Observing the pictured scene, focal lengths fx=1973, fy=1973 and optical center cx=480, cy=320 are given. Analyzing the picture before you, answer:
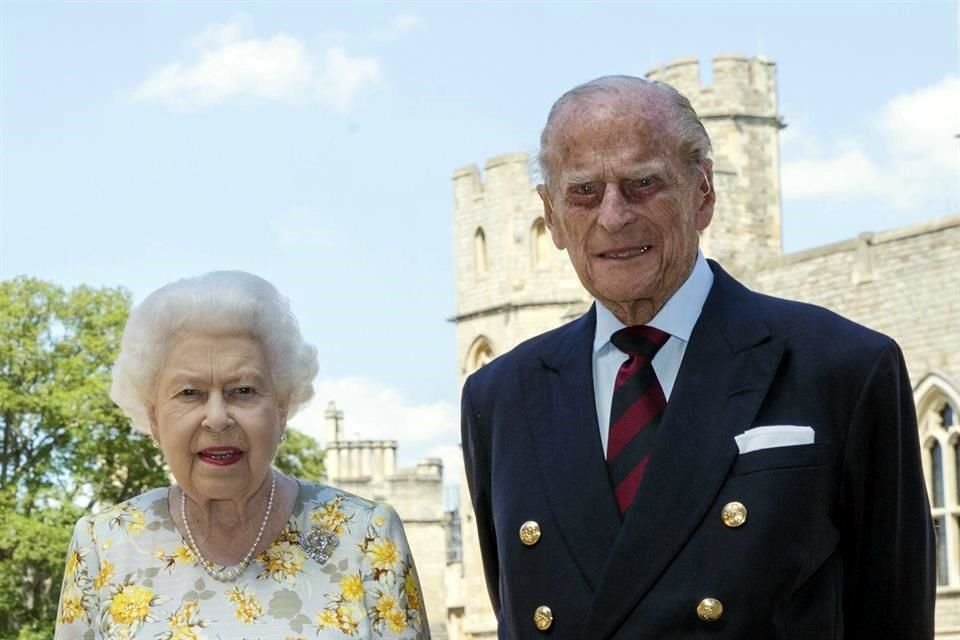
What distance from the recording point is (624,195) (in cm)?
421

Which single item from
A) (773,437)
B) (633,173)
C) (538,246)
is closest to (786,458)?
(773,437)

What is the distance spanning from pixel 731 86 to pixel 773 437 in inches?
1136

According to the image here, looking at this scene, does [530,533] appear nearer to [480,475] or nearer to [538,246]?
[480,475]

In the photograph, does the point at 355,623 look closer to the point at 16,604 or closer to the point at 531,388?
the point at 531,388

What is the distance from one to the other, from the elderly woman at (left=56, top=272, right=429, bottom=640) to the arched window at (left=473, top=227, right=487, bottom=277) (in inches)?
1373

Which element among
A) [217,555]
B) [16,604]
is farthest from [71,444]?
[217,555]

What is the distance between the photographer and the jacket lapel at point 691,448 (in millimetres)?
4074

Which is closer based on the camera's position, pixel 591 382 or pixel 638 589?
pixel 638 589

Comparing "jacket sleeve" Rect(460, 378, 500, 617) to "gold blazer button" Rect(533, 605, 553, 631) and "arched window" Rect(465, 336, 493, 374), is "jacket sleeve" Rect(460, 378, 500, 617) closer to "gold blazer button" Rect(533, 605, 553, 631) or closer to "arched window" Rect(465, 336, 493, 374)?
"gold blazer button" Rect(533, 605, 553, 631)

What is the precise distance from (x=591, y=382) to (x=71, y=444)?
30777 mm

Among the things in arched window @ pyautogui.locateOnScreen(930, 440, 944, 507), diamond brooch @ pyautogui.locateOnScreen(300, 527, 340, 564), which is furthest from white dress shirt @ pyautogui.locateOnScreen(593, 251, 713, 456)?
arched window @ pyautogui.locateOnScreen(930, 440, 944, 507)

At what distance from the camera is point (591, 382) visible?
172 inches

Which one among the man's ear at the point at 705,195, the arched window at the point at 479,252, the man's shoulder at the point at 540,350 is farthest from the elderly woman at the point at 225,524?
the arched window at the point at 479,252

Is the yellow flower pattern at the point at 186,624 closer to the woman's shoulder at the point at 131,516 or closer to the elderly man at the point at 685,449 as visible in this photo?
the woman's shoulder at the point at 131,516
